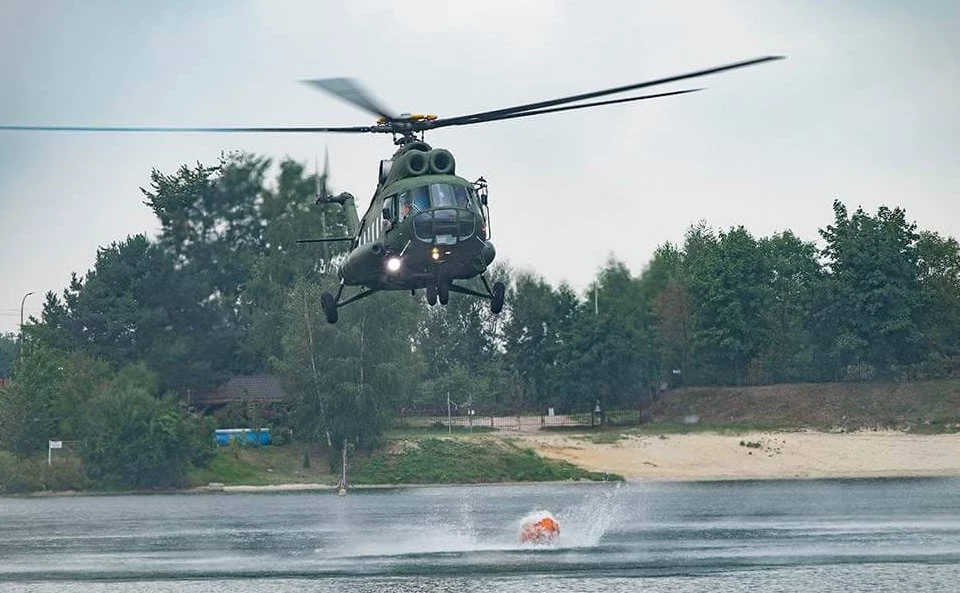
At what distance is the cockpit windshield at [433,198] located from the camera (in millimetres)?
46156

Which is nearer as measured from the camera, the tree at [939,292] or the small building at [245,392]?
the small building at [245,392]

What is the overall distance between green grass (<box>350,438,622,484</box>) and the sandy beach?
2.06 meters

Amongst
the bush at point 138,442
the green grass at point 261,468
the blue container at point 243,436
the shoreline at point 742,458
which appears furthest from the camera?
A: the blue container at point 243,436

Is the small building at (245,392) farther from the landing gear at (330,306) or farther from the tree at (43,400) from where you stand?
the landing gear at (330,306)

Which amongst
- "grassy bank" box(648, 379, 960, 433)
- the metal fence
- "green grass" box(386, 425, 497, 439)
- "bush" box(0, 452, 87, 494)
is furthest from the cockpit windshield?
"grassy bank" box(648, 379, 960, 433)

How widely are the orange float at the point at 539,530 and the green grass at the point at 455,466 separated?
32663 millimetres

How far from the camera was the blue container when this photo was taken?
104812mm

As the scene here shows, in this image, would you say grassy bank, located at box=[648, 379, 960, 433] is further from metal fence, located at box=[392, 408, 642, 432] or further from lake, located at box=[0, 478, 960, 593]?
lake, located at box=[0, 478, 960, 593]

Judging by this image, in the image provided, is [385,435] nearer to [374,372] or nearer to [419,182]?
[374,372]

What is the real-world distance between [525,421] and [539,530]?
5314 cm

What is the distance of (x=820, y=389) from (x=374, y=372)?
125 ft

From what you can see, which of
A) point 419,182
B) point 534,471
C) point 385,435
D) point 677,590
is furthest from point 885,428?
point 419,182

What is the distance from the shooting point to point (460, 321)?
145 metres

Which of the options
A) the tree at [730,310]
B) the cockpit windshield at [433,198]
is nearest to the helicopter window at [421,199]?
the cockpit windshield at [433,198]
